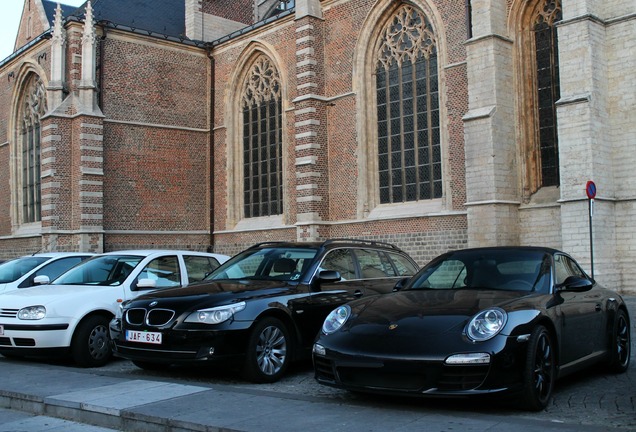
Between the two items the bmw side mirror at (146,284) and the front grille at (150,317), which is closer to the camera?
the front grille at (150,317)

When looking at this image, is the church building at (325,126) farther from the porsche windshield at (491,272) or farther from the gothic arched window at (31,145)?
the porsche windshield at (491,272)

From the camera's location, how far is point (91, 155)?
2548 centimetres

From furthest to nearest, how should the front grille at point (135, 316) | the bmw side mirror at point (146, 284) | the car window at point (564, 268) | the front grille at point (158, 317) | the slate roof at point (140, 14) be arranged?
1. the slate roof at point (140, 14)
2. the bmw side mirror at point (146, 284)
3. the front grille at point (135, 316)
4. the front grille at point (158, 317)
5. the car window at point (564, 268)

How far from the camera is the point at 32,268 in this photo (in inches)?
479

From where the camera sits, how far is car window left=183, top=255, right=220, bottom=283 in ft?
33.7

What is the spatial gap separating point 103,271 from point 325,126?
15024 millimetres

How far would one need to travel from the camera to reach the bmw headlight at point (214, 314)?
286 inches

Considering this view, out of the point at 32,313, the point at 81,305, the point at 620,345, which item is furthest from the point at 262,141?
the point at 620,345

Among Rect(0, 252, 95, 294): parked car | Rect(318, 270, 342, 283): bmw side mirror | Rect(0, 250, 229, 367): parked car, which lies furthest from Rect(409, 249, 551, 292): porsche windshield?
Rect(0, 252, 95, 294): parked car

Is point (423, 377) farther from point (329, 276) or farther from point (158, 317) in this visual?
point (158, 317)

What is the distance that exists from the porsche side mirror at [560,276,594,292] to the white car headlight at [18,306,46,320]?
6281mm

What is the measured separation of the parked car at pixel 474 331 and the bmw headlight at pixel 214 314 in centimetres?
127

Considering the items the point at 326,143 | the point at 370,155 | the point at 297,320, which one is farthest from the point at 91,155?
the point at 297,320

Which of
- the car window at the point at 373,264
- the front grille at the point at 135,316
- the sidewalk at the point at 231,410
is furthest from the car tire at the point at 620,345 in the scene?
the front grille at the point at 135,316
